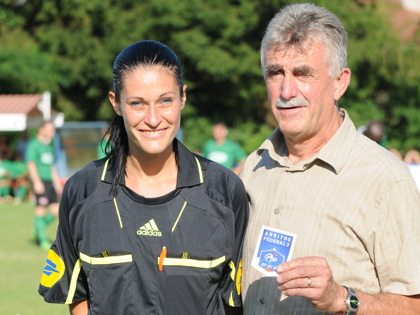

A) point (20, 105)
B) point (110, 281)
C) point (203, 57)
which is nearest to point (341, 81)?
point (110, 281)

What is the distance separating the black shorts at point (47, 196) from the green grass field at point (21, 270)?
30.4 inches

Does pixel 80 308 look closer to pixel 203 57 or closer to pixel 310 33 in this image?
pixel 310 33

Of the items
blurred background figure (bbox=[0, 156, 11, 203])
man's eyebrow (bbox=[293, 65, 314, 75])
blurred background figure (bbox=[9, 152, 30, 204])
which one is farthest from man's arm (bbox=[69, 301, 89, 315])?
blurred background figure (bbox=[9, 152, 30, 204])

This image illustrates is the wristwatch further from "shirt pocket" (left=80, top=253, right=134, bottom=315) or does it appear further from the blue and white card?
"shirt pocket" (left=80, top=253, right=134, bottom=315)

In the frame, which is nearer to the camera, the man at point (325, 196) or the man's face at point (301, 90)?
the man at point (325, 196)

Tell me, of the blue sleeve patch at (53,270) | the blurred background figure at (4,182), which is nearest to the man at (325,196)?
the blue sleeve patch at (53,270)

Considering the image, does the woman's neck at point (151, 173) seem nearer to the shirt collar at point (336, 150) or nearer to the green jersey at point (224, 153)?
the shirt collar at point (336, 150)

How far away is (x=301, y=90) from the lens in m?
2.66

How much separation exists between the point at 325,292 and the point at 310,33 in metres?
1.14

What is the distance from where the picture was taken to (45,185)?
10141mm

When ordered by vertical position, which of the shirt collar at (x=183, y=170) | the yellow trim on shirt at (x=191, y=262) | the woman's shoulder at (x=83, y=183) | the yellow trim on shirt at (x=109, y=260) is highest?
the shirt collar at (x=183, y=170)

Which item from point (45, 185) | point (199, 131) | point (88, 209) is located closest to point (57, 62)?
Result: point (199, 131)

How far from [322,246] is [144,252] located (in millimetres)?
787

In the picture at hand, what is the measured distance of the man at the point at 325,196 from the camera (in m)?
2.35
